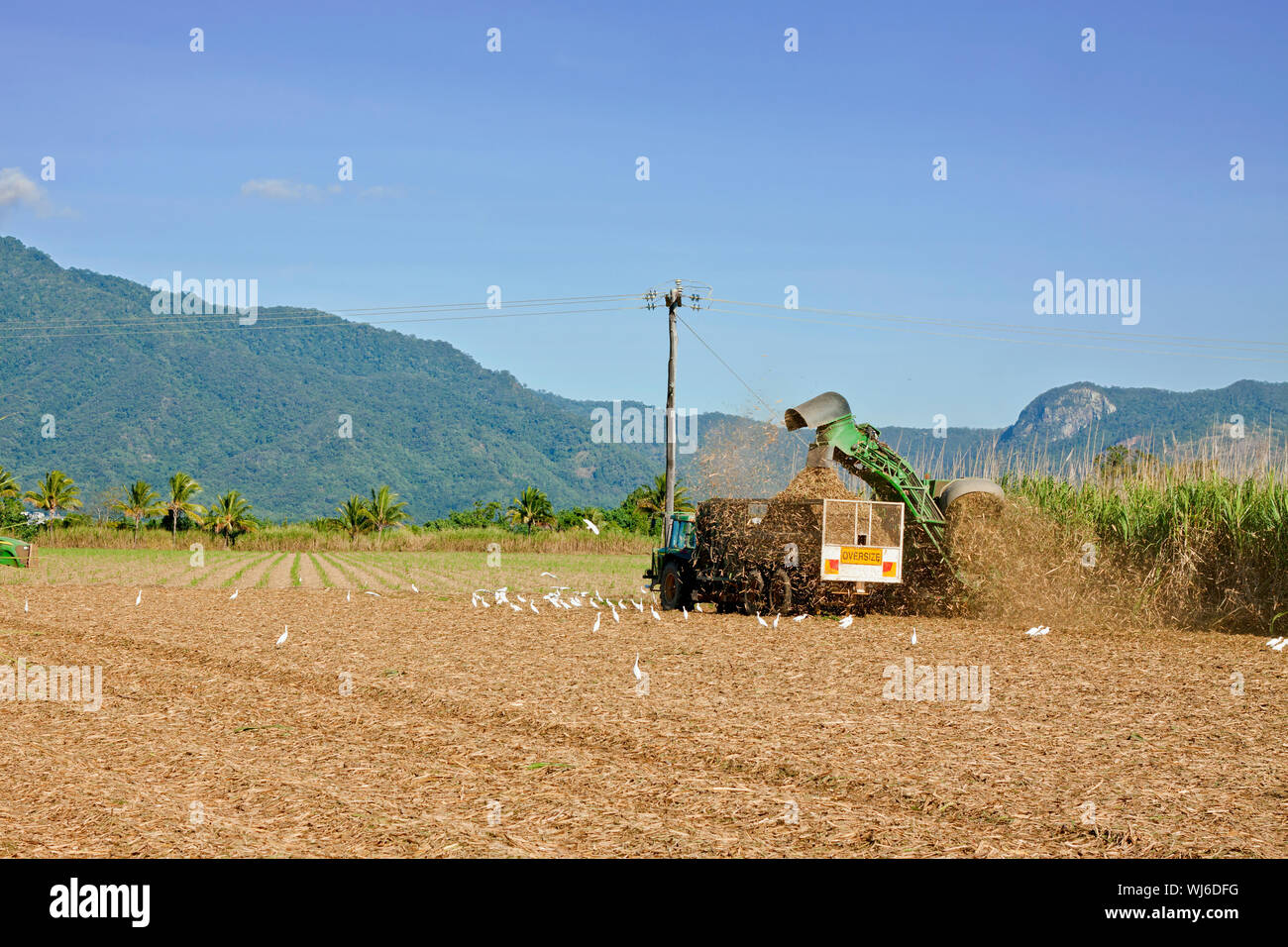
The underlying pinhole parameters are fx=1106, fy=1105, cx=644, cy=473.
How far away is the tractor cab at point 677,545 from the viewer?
79.8 feet

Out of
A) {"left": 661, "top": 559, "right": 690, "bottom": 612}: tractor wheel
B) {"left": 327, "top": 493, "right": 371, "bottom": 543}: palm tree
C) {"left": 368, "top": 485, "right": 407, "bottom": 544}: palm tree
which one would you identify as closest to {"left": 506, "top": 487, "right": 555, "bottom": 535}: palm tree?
{"left": 368, "top": 485, "right": 407, "bottom": 544}: palm tree

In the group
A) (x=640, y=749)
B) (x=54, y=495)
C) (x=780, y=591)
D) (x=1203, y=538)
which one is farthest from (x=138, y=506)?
(x=640, y=749)

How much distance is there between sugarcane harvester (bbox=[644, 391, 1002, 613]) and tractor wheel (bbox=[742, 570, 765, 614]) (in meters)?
0.02

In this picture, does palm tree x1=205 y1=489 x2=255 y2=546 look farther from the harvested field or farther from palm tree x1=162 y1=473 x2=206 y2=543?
the harvested field

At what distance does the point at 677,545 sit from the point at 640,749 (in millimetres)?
15648

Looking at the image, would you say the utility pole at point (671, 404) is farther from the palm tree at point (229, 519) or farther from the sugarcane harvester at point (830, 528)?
the palm tree at point (229, 519)

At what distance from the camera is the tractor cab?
79.8 ft

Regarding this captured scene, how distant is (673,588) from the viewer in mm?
24641

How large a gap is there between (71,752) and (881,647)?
11.5 meters

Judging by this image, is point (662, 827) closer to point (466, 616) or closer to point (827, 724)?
point (827, 724)
